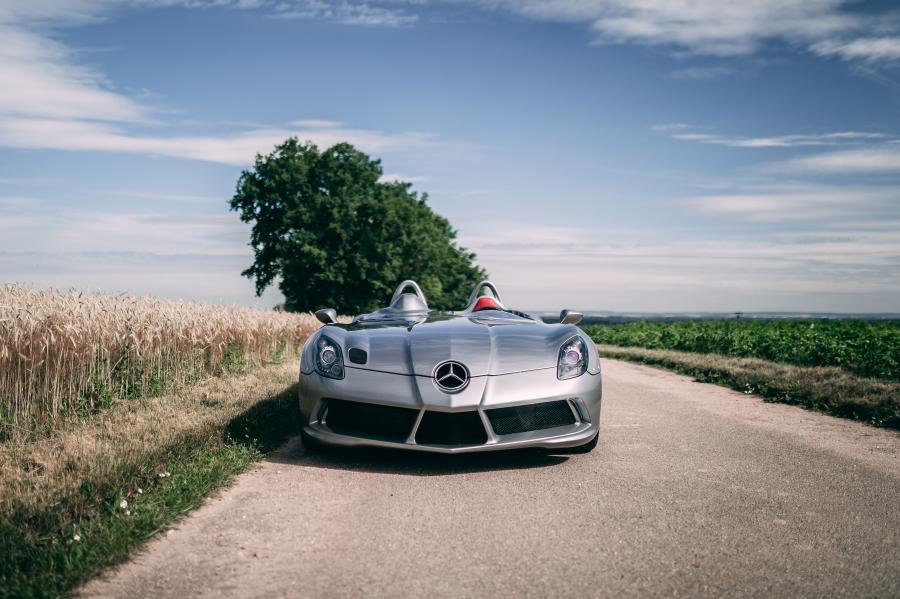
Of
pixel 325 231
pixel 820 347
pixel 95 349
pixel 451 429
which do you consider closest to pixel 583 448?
pixel 451 429

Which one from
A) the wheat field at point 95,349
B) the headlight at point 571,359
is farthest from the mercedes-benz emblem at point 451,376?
the wheat field at point 95,349

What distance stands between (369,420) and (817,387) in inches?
281

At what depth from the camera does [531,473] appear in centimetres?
499

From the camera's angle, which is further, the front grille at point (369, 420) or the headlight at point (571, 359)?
the headlight at point (571, 359)

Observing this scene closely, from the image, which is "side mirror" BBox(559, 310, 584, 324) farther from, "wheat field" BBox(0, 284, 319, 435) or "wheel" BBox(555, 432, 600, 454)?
"wheat field" BBox(0, 284, 319, 435)

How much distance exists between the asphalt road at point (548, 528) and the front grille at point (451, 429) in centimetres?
23

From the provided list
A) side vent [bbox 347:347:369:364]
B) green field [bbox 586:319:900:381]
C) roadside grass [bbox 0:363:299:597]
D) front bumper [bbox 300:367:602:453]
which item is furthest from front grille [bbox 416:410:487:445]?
green field [bbox 586:319:900:381]

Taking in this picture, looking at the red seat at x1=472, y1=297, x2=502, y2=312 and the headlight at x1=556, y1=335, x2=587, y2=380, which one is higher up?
the red seat at x1=472, y1=297, x2=502, y2=312

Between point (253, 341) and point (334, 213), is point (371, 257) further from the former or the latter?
point (253, 341)

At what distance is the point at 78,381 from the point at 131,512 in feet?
13.6

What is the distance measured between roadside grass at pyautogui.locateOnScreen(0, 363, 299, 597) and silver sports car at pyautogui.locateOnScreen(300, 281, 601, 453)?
814 millimetres

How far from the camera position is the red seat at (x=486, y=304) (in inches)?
299

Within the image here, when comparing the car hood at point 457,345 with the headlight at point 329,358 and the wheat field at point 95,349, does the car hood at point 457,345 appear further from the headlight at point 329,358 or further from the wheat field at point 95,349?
the wheat field at point 95,349

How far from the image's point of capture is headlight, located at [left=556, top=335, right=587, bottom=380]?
530 cm
